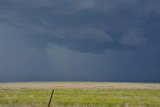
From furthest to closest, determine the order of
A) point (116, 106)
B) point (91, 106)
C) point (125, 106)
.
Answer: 1. point (116, 106)
2. point (91, 106)
3. point (125, 106)

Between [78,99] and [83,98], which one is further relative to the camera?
[83,98]

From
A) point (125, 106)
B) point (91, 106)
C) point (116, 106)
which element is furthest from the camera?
point (116, 106)

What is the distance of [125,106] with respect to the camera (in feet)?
90.1

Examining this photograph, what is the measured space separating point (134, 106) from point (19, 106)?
7.79 m

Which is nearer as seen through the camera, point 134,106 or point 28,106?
point 28,106

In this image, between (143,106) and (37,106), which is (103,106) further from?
(37,106)

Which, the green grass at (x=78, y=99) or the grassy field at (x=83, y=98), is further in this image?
the green grass at (x=78, y=99)

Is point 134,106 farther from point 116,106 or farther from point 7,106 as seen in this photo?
point 7,106

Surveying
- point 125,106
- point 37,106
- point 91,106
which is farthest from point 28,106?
point 125,106

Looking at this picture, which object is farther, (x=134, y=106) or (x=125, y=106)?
(x=134, y=106)

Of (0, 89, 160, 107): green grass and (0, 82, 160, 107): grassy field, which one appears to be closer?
(0, 82, 160, 107): grassy field

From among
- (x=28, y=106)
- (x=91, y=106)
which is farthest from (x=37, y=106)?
(x=91, y=106)

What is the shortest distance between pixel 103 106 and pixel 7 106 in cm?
705

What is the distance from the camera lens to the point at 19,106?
29.0 meters
